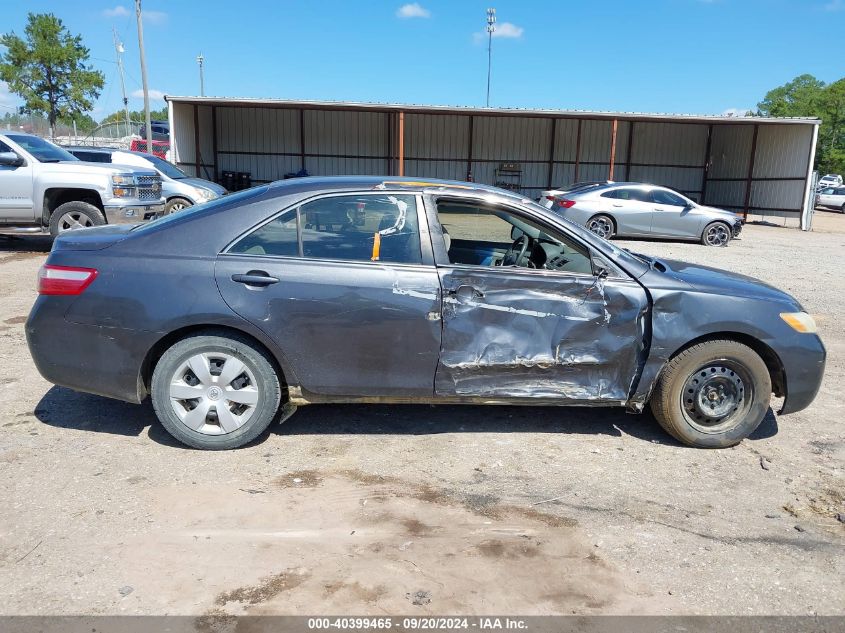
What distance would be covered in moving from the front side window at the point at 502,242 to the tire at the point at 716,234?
1218cm

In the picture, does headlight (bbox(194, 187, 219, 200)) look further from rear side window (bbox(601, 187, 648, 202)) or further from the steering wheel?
the steering wheel

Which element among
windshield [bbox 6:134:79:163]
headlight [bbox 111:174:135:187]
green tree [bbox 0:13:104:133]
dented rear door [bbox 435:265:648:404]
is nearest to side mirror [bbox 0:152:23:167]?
windshield [bbox 6:134:79:163]

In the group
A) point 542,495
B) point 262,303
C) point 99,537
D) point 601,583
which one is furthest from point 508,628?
point 262,303

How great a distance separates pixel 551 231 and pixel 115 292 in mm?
2673

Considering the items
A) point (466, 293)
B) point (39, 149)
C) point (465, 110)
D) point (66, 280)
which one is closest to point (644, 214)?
point (465, 110)

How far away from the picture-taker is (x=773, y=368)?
4.33m

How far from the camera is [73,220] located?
1052cm

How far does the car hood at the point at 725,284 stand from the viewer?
4.20 meters

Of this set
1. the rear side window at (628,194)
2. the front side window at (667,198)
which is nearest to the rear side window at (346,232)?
the rear side window at (628,194)

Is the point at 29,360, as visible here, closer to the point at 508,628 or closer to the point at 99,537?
the point at 99,537

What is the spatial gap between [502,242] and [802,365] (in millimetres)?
2263

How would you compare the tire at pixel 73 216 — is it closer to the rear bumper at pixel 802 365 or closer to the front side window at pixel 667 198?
the rear bumper at pixel 802 365

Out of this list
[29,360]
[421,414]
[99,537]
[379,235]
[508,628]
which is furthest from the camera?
[29,360]

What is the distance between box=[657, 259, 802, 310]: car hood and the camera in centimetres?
420
